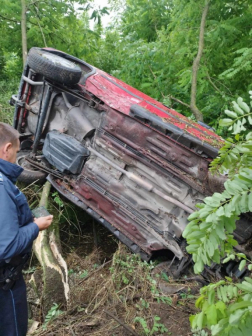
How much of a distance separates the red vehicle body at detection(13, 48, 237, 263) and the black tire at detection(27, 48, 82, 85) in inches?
0.5

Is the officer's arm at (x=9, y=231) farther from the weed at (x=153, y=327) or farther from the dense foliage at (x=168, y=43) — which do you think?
the dense foliage at (x=168, y=43)

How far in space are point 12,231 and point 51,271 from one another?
1.37 m

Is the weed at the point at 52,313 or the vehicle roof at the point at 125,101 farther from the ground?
the vehicle roof at the point at 125,101

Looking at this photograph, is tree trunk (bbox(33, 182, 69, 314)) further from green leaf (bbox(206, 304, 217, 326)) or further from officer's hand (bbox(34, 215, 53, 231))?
green leaf (bbox(206, 304, 217, 326))

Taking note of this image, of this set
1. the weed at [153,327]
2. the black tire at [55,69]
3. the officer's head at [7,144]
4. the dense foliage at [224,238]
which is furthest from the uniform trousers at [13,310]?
the black tire at [55,69]

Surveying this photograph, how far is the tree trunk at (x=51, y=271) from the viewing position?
298 centimetres

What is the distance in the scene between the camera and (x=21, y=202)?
2.15 meters

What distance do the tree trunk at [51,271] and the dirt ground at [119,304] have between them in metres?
0.09

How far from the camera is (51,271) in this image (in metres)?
3.10

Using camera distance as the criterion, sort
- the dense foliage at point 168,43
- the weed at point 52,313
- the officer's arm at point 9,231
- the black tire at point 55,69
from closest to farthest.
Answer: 1. the officer's arm at point 9,231
2. the weed at point 52,313
3. the black tire at point 55,69
4. the dense foliage at point 168,43

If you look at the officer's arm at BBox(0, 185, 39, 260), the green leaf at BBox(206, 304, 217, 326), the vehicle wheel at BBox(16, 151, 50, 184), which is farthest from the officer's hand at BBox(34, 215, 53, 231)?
the vehicle wheel at BBox(16, 151, 50, 184)

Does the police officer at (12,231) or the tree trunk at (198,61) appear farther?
the tree trunk at (198,61)

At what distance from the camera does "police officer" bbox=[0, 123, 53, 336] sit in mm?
1888

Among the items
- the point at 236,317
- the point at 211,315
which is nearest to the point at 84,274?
the point at 211,315
